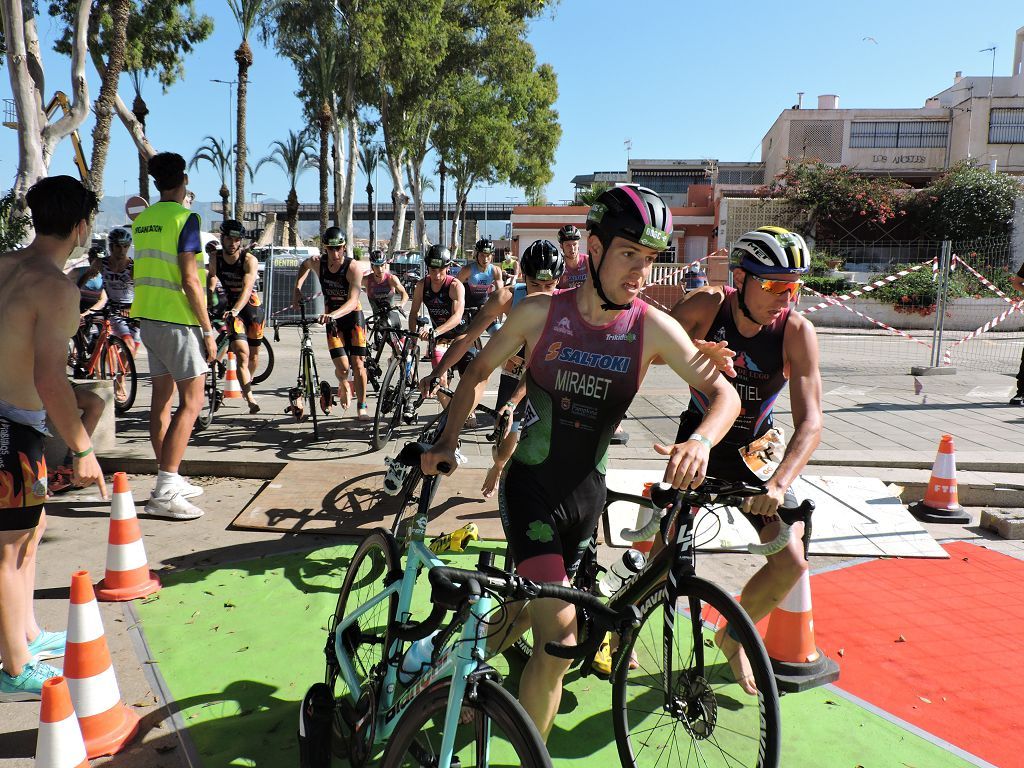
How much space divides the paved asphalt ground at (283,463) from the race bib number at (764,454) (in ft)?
5.45

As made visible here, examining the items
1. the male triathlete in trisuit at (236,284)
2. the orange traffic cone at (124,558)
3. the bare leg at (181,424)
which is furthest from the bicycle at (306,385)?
the orange traffic cone at (124,558)

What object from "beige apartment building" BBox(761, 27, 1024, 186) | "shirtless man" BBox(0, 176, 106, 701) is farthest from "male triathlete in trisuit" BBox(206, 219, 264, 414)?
"beige apartment building" BBox(761, 27, 1024, 186)

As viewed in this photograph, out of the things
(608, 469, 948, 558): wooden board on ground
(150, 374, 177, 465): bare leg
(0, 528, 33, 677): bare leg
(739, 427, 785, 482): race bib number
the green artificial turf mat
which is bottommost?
the green artificial turf mat

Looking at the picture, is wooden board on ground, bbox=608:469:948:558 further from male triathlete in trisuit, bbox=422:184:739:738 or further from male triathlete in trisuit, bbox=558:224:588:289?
male triathlete in trisuit, bbox=558:224:588:289

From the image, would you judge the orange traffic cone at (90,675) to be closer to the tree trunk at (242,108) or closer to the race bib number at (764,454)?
the race bib number at (764,454)

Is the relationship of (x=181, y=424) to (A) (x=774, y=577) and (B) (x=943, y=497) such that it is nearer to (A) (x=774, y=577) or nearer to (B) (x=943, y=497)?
(A) (x=774, y=577)

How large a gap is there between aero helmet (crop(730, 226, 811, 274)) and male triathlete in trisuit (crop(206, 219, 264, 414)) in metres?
6.74

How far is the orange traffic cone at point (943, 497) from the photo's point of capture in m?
6.38

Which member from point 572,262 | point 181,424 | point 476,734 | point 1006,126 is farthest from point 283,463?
point 1006,126

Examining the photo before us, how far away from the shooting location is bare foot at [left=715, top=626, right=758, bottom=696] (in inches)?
107

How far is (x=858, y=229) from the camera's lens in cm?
3406

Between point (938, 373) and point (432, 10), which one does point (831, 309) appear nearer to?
point (938, 373)

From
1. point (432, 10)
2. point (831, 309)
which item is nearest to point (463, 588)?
point (831, 309)

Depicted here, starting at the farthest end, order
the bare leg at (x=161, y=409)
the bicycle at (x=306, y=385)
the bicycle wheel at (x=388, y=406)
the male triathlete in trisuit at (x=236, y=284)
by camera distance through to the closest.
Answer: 1. the male triathlete in trisuit at (x=236, y=284)
2. the bicycle at (x=306, y=385)
3. the bicycle wheel at (x=388, y=406)
4. the bare leg at (x=161, y=409)
